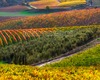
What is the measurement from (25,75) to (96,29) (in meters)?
26.9

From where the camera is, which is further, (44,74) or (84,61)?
(84,61)

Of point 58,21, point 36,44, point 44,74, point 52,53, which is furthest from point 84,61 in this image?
point 58,21

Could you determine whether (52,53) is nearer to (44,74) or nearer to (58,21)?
(44,74)

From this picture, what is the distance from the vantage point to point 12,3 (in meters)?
113

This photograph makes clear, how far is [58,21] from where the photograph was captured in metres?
59.2

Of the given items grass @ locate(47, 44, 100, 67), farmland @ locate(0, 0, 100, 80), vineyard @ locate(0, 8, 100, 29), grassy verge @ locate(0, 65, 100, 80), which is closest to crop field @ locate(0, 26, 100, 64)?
farmland @ locate(0, 0, 100, 80)

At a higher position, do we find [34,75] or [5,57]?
[34,75]

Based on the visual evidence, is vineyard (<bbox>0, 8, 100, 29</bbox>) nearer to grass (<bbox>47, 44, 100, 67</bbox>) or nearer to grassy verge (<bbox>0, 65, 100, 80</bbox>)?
grass (<bbox>47, 44, 100, 67</bbox>)

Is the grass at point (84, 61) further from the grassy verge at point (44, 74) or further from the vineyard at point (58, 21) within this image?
the vineyard at point (58, 21)

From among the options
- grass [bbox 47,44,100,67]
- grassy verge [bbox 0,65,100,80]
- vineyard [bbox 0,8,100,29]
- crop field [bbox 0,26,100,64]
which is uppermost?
grassy verge [bbox 0,65,100,80]

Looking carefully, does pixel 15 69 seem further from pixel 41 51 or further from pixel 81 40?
pixel 81 40

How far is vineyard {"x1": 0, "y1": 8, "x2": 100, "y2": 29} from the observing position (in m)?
57.8

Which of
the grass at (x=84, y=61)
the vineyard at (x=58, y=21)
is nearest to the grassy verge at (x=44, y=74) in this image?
the grass at (x=84, y=61)

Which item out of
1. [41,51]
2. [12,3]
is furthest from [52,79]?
[12,3]
